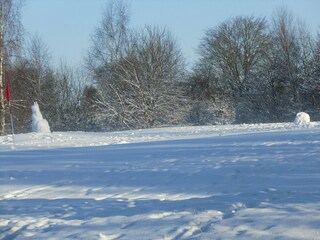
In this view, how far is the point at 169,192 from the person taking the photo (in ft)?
28.4

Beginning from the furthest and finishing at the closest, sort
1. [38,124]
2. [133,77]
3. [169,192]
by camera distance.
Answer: [133,77] → [38,124] → [169,192]

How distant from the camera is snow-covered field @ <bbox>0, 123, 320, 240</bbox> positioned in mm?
6137

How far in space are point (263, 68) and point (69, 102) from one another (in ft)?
58.5

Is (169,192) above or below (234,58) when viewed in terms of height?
below

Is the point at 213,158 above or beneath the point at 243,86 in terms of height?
beneath

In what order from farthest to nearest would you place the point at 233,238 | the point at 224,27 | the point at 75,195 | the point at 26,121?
the point at 224,27 < the point at 26,121 < the point at 75,195 < the point at 233,238

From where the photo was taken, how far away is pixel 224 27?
49188 millimetres

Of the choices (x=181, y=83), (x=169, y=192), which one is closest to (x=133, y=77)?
(x=181, y=83)

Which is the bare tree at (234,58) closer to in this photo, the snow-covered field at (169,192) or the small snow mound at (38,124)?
the small snow mound at (38,124)

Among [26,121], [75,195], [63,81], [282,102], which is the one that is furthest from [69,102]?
[75,195]

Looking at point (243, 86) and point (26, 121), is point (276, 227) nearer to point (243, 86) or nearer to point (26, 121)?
point (26, 121)

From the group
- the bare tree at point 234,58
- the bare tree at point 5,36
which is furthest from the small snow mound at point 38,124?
the bare tree at point 234,58

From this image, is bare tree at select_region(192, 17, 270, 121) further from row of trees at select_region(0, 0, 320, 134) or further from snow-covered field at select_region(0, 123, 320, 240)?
snow-covered field at select_region(0, 123, 320, 240)

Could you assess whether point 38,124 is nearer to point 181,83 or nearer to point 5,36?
point 5,36
